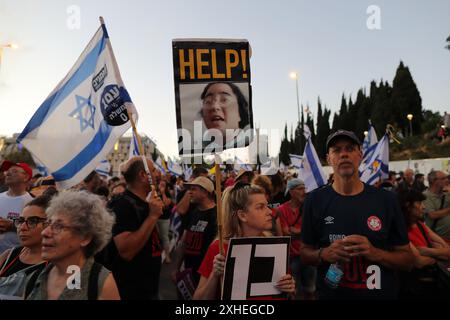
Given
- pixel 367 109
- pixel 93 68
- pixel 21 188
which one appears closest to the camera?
pixel 93 68

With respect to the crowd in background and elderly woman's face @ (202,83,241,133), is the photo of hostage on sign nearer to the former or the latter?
elderly woman's face @ (202,83,241,133)

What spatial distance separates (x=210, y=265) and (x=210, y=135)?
936 millimetres

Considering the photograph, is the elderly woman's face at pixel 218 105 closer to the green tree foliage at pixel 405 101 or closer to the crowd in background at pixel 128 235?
the crowd in background at pixel 128 235

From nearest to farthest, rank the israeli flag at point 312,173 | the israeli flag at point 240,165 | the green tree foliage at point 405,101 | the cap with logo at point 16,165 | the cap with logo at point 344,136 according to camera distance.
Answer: the cap with logo at point 344,136 → the cap with logo at point 16,165 → the israeli flag at point 312,173 → the israeli flag at point 240,165 → the green tree foliage at point 405,101

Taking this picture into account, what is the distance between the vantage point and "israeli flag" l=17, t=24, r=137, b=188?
381 cm

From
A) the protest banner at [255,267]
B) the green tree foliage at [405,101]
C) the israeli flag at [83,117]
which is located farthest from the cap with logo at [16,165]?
the green tree foliage at [405,101]

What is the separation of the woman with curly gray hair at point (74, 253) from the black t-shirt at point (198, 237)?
6.01 ft

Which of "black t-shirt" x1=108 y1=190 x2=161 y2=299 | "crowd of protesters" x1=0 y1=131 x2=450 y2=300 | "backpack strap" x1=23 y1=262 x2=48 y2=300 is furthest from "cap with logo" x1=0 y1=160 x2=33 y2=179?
"backpack strap" x1=23 y1=262 x2=48 y2=300

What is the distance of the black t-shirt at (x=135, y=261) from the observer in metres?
3.34

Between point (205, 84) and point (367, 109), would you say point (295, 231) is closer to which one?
point (205, 84)

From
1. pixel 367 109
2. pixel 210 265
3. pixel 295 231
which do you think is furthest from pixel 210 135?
pixel 367 109

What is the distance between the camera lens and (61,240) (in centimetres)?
226

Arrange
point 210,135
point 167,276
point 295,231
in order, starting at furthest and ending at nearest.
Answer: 1. point 167,276
2. point 295,231
3. point 210,135
